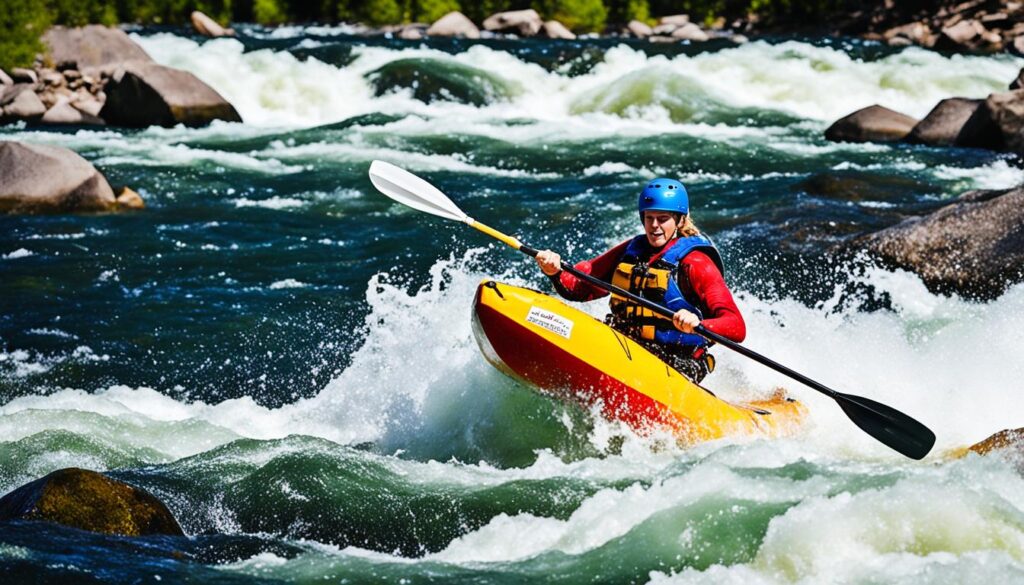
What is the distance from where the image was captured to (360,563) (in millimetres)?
4355

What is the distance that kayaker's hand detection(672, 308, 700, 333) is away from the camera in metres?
5.41

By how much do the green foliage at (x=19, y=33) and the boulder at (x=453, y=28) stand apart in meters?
12.2

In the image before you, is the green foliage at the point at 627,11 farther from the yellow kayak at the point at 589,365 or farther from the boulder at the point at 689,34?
the yellow kayak at the point at 589,365

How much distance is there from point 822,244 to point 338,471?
4.95 m

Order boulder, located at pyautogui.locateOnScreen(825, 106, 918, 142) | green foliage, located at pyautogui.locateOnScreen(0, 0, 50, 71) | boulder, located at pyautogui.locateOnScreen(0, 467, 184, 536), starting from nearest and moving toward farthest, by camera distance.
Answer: boulder, located at pyautogui.locateOnScreen(0, 467, 184, 536)
boulder, located at pyautogui.locateOnScreen(825, 106, 918, 142)
green foliage, located at pyautogui.locateOnScreen(0, 0, 50, 71)

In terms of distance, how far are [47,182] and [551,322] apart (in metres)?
6.76

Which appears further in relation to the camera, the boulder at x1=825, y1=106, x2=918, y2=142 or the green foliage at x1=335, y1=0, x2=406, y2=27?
the green foliage at x1=335, y1=0, x2=406, y2=27

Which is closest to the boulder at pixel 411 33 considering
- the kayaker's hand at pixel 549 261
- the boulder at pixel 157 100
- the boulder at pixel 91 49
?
the boulder at pixel 91 49

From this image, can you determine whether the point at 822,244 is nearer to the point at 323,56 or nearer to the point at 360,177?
the point at 360,177

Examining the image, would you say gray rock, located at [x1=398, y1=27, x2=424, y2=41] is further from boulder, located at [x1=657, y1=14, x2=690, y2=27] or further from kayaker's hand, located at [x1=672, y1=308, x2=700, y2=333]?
kayaker's hand, located at [x1=672, y1=308, x2=700, y2=333]

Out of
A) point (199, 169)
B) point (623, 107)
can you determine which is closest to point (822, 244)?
point (199, 169)

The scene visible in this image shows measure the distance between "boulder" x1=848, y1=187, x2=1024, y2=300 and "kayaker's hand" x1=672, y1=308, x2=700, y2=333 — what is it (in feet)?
10.9

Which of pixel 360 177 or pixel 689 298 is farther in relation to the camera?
pixel 360 177

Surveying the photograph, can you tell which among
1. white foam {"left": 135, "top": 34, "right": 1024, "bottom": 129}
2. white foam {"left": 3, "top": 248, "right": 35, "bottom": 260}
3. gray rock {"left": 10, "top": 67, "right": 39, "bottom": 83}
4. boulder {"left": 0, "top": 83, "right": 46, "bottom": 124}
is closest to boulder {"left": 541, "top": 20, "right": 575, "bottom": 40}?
white foam {"left": 135, "top": 34, "right": 1024, "bottom": 129}
